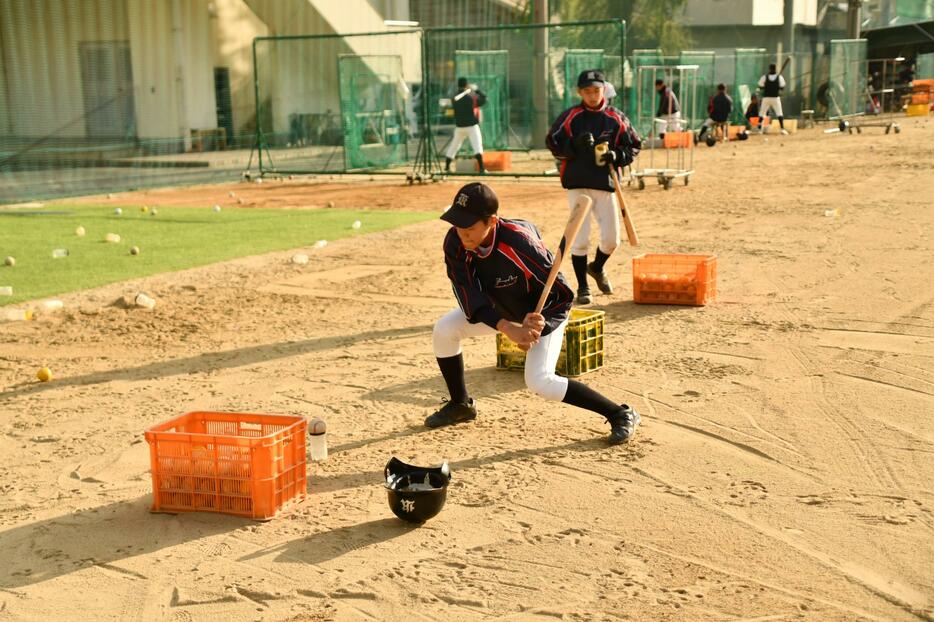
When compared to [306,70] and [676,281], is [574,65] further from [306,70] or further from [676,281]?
[676,281]

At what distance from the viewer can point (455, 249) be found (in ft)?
20.6

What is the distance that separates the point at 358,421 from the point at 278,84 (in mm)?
21150

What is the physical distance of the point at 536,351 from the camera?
639 cm

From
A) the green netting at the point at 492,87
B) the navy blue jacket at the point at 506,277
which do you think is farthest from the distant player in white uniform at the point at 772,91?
the navy blue jacket at the point at 506,277

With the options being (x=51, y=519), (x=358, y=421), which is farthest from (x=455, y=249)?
(x=51, y=519)

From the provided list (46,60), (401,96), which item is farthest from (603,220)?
(46,60)

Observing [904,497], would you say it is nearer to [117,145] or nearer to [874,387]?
[874,387]

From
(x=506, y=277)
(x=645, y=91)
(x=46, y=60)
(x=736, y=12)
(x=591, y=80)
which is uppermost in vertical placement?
(x=736, y=12)

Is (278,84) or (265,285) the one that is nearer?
(265,285)

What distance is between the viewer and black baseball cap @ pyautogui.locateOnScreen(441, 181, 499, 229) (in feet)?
19.1

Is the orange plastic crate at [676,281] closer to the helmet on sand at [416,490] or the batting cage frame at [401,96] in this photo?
the helmet on sand at [416,490]

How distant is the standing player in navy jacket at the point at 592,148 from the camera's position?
9938 mm

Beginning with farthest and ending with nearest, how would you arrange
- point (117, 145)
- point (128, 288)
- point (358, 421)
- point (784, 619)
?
point (117, 145) → point (128, 288) → point (358, 421) → point (784, 619)

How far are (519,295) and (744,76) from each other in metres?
37.1
